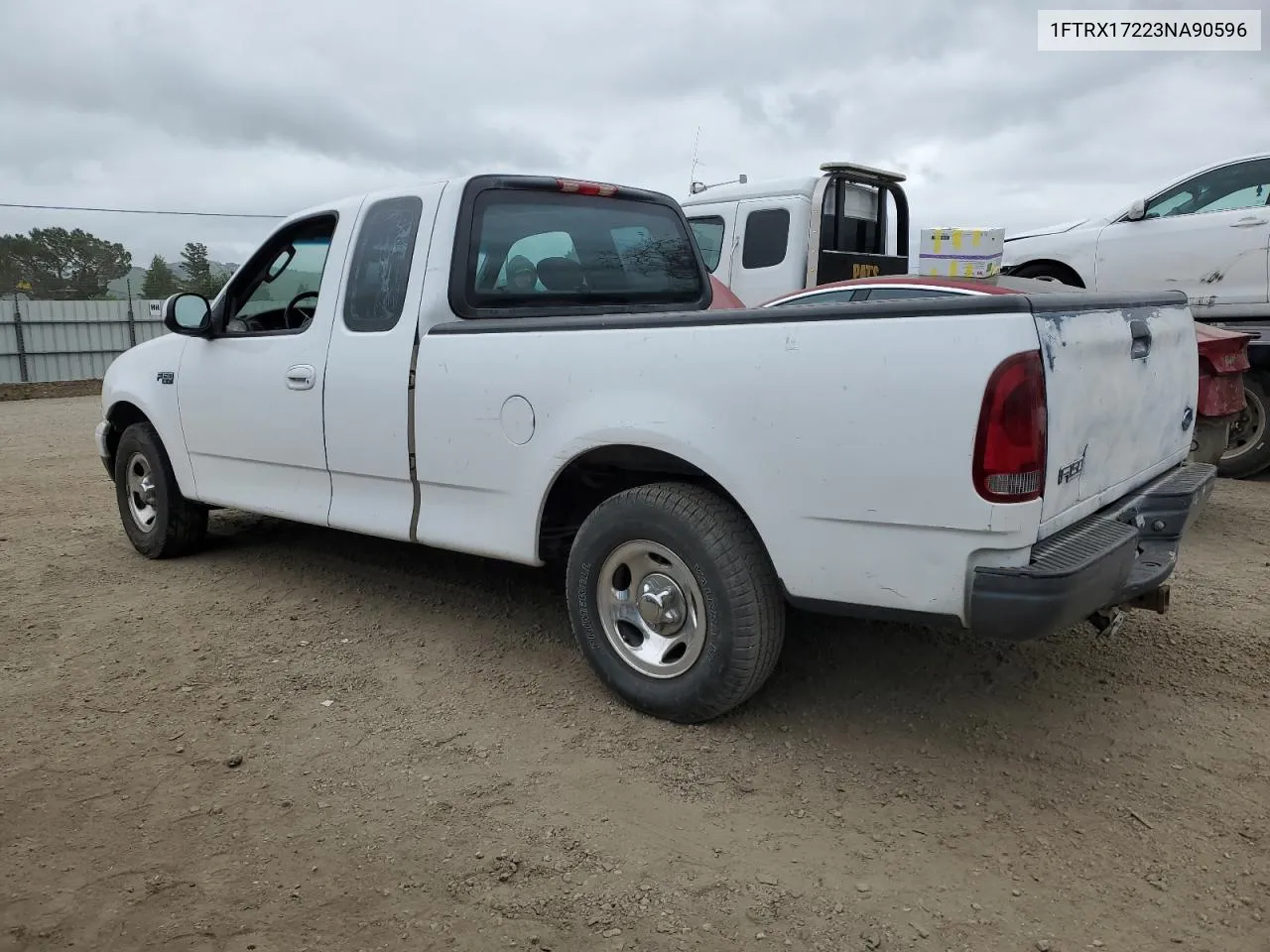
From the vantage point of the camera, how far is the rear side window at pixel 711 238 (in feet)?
30.1

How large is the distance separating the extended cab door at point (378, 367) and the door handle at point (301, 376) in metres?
0.14

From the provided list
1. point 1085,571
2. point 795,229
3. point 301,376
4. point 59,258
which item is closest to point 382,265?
point 301,376

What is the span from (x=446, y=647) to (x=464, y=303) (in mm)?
1412

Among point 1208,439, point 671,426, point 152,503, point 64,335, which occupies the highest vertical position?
point 671,426

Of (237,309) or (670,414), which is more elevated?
(237,309)

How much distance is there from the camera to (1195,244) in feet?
26.2

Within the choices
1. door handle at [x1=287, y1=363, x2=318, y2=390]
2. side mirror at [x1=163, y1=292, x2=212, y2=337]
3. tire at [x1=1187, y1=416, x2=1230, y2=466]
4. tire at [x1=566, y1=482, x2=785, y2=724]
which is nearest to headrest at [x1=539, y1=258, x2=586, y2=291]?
door handle at [x1=287, y1=363, x2=318, y2=390]

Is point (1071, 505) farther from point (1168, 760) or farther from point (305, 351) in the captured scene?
point (305, 351)

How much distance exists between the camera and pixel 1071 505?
2.77 m

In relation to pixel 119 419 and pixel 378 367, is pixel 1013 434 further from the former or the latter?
pixel 119 419

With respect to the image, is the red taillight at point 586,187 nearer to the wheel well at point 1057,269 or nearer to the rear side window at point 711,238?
the rear side window at point 711,238

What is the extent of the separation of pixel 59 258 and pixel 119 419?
37139mm

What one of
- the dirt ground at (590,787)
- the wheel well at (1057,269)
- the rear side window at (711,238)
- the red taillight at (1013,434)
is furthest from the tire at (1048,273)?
the red taillight at (1013,434)

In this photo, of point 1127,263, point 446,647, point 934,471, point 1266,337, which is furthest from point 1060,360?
point 1127,263
